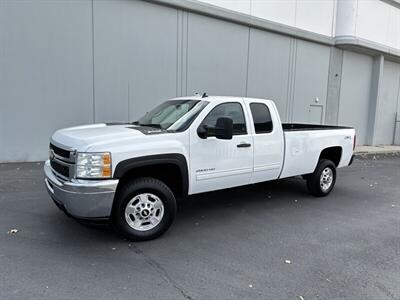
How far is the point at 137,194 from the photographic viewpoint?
4.50 m

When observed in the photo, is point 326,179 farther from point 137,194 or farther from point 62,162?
point 62,162

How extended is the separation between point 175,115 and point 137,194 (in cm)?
145

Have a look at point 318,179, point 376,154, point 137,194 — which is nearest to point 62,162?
point 137,194

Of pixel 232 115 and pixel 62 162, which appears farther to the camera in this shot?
pixel 232 115

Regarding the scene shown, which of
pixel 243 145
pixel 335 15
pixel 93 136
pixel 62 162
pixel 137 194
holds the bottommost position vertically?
pixel 137 194

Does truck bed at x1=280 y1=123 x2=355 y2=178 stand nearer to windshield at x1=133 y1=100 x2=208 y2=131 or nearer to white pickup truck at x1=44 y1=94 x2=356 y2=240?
white pickup truck at x1=44 y1=94 x2=356 y2=240

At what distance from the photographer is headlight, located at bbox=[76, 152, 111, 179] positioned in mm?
4129

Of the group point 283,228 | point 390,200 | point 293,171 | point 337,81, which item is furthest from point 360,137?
point 283,228

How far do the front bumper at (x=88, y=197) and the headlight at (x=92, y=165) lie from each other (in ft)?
0.27

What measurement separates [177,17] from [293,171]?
6821mm

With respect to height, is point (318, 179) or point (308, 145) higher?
point (308, 145)

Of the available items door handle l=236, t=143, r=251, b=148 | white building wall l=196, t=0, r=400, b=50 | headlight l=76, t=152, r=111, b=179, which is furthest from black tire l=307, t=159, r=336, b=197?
white building wall l=196, t=0, r=400, b=50

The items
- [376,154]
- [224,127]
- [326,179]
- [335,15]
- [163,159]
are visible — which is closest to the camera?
[163,159]

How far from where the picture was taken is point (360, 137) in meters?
18.5
